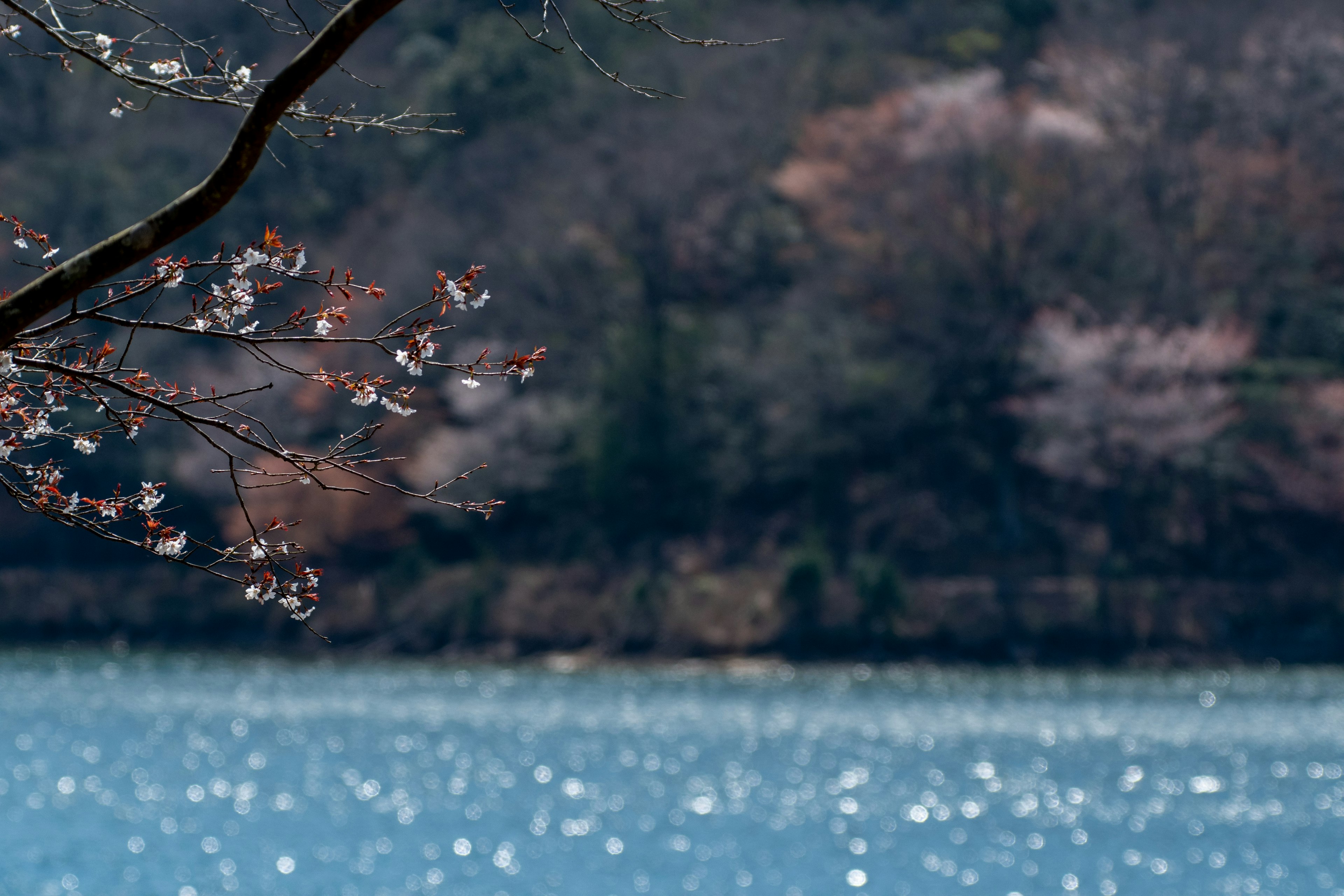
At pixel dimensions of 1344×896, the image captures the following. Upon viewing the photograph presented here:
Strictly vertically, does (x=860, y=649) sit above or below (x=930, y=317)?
below

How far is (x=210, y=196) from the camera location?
14.5ft

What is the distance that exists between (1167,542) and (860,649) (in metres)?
8.64

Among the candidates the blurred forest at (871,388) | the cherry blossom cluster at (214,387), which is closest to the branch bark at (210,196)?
the cherry blossom cluster at (214,387)

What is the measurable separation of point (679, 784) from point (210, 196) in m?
20.3

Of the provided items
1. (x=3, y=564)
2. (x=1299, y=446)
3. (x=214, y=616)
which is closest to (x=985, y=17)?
(x=1299, y=446)

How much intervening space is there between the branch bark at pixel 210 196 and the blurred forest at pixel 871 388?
3595cm

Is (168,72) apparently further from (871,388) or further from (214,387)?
(871,388)

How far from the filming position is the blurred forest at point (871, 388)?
1574 inches

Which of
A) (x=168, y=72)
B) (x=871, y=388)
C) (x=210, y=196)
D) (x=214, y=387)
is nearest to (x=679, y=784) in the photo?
(x=214, y=387)

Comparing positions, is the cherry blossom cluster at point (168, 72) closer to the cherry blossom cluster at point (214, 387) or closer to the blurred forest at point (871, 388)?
the cherry blossom cluster at point (214, 387)

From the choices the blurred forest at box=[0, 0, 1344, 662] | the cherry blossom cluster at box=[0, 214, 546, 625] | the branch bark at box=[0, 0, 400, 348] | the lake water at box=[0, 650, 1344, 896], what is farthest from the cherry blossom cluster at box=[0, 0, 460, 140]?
the blurred forest at box=[0, 0, 1344, 662]

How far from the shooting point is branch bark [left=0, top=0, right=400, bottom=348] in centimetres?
434

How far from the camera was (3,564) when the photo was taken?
4866 centimetres

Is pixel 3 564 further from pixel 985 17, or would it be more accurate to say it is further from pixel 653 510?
pixel 985 17
